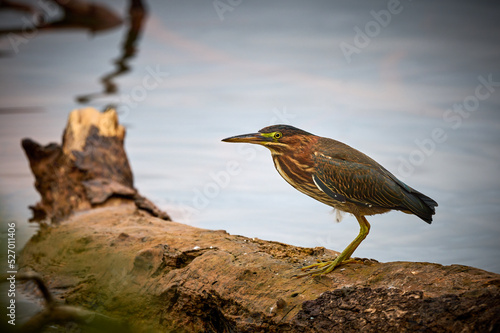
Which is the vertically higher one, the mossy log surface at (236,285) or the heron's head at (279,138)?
the heron's head at (279,138)

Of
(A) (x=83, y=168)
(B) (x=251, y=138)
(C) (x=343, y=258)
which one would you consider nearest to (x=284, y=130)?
(B) (x=251, y=138)

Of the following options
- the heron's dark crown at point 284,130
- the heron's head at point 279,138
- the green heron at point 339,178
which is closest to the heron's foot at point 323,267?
the green heron at point 339,178

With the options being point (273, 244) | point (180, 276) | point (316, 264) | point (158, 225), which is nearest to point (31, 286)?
point (158, 225)

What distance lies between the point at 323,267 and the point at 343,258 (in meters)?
0.14

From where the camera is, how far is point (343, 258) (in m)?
3.22

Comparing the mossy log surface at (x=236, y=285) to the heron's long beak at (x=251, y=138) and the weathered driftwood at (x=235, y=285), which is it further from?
the heron's long beak at (x=251, y=138)

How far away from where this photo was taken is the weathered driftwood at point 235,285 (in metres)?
2.55

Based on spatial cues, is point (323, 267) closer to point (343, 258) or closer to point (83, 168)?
point (343, 258)

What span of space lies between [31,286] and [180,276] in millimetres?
1591

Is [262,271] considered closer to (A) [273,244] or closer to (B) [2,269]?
(A) [273,244]

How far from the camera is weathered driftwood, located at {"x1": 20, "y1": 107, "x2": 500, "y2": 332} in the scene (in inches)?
101

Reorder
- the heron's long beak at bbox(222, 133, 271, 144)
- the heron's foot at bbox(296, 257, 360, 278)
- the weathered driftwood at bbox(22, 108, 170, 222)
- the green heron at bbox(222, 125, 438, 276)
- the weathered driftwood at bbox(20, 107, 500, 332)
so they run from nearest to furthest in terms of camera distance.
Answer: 1. the weathered driftwood at bbox(20, 107, 500, 332)
2. the heron's foot at bbox(296, 257, 360, 278)
3. the green heron at bbox(222, 125, 438, 276)
4. the heron's long beak at bbox(222, 133, 271, 144)
5. the weathered driftwood at bbox(22, 108, 170, 222)

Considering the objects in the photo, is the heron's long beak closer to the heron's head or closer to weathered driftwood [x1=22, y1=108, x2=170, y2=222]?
the heron's head

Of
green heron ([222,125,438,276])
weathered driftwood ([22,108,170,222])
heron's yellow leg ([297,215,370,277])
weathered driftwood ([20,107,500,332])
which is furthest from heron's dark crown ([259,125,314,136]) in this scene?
weathered driftwood ([22,108,170,222])
